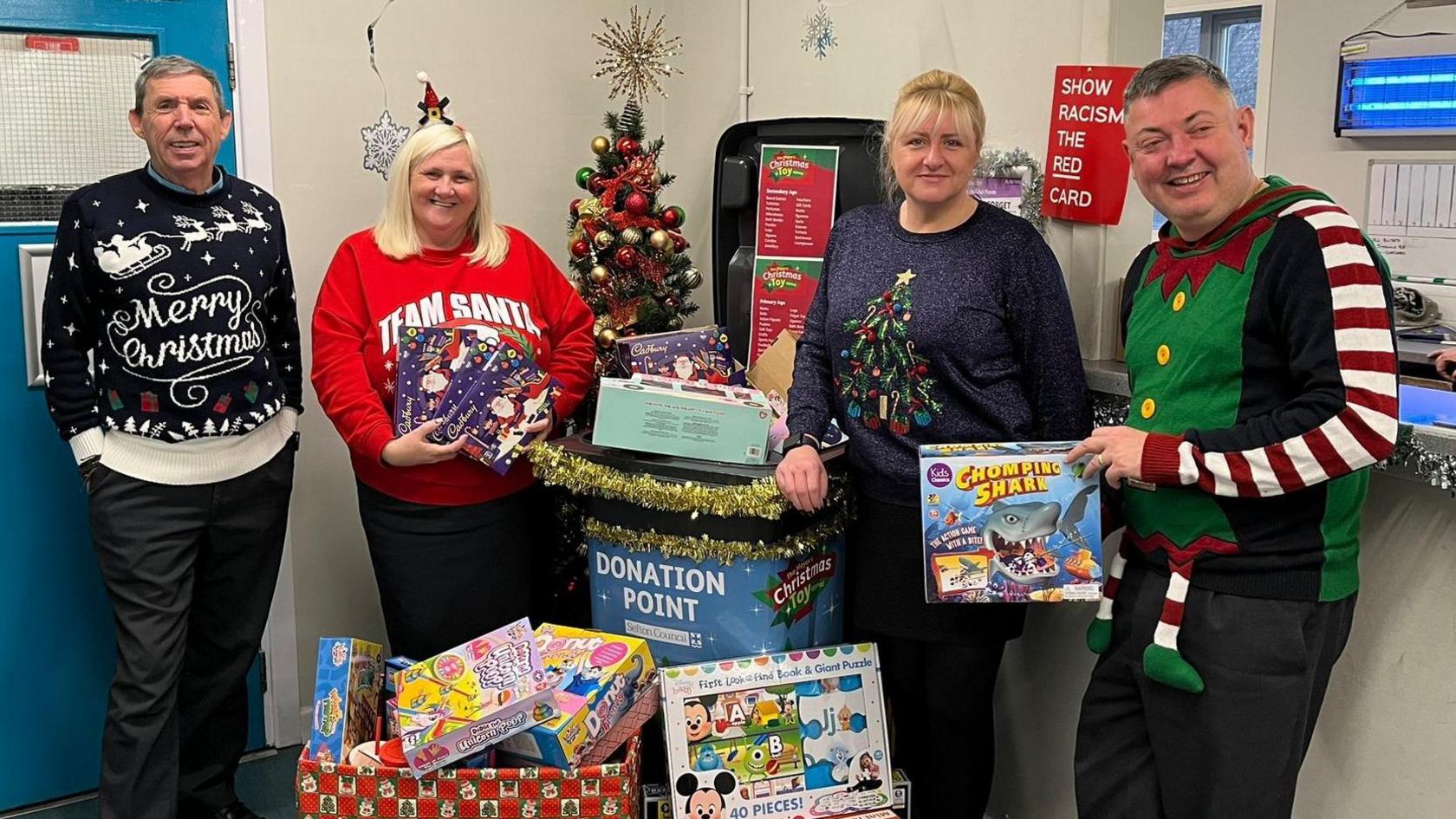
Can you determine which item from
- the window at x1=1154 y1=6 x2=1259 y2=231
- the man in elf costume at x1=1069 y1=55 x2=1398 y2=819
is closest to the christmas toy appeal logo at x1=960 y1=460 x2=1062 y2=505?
the man in elf costume at x1=1069 y1=55 x2=1398 y2=819

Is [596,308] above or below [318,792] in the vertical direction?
above

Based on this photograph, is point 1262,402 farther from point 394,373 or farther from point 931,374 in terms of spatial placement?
point 394,373

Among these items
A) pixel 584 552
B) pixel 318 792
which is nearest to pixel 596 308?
pixel 584 552

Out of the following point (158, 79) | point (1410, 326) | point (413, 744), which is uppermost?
point (158, 79)

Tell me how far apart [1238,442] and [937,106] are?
0.78m

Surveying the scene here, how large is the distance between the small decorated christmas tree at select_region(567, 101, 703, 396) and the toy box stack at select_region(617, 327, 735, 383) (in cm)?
34

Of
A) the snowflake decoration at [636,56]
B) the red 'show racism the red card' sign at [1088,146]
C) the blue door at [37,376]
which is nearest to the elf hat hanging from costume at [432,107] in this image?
the blue door at [37,376]

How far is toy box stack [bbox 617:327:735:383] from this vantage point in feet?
8.79

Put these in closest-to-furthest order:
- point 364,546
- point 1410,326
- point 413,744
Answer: point 413,744, point 364,546, point 1410,326

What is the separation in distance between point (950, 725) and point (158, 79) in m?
1.94

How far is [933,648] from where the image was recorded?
2.26 meters

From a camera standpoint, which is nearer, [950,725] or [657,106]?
[950,725]

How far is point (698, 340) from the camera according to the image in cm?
276

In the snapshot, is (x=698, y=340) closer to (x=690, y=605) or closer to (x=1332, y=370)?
(x=690, y=605)
